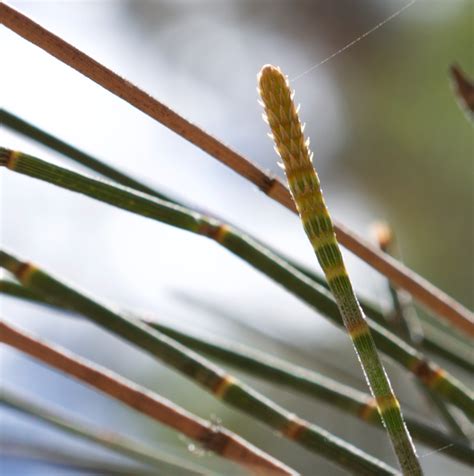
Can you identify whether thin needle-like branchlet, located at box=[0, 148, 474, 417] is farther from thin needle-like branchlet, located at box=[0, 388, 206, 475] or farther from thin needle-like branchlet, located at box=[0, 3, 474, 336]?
thin needle-like branchlet, located at box=[0, 388, 206, 475]

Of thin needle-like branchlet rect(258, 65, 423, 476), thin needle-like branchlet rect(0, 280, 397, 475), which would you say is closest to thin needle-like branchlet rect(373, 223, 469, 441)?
thin needle-like branchlet rect(0, 280, 397, 475)

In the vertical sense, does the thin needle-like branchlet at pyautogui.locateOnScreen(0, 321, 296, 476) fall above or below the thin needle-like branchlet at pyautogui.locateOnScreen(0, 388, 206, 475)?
below

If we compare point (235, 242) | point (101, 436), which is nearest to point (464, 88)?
point (235, 242)

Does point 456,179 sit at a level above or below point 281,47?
below

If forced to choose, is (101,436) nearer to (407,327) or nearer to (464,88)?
(407,327)

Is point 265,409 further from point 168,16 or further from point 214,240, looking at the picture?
point 168,16

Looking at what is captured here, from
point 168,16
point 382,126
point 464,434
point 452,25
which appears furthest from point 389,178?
point 464,434

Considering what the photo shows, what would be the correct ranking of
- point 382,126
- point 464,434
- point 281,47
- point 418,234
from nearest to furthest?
1. point 464,434
2. point 418,234
3. point 382,126
4. point 281,47
